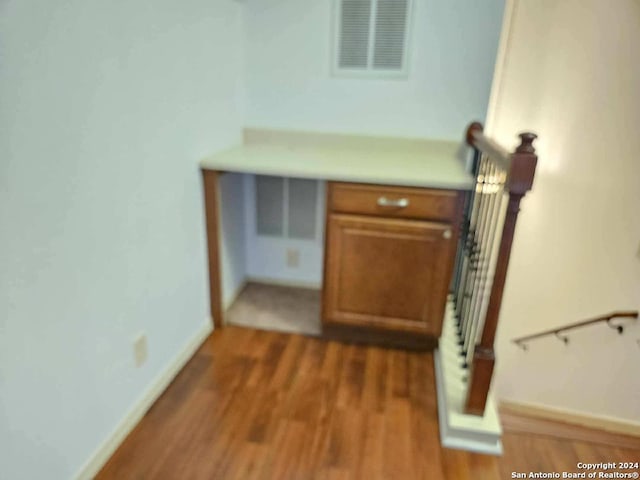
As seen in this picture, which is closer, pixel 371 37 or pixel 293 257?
pixel 371 37

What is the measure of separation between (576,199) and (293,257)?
1581 millimetres

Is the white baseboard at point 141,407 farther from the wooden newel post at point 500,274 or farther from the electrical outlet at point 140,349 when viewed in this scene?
the wooden newel post at point 500,274

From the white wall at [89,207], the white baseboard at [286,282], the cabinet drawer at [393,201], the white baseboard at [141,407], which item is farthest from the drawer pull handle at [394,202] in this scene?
the white baseboard at [141,407]

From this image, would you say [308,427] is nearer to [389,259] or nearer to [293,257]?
[389,259]

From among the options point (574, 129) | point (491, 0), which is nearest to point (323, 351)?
point (574, 129)

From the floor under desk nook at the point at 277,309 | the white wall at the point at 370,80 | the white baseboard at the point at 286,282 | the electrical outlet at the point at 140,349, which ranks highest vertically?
the white wall at the point at 370,80

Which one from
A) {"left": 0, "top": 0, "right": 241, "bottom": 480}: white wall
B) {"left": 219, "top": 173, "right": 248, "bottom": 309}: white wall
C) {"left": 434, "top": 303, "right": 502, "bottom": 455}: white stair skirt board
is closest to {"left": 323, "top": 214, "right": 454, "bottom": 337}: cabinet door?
{"left": 434, "top": 303, "right": 502, "bottom": 455}: white stair skirt board

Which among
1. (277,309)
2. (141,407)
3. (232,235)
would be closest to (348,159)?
(232,235)

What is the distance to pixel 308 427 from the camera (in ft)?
5.70

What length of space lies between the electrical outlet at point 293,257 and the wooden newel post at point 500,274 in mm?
1392

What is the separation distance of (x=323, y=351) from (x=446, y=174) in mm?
1047

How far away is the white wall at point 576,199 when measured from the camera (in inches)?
74.5

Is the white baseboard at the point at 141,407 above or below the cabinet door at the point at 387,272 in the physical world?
below

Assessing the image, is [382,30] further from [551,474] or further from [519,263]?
[551,474]
